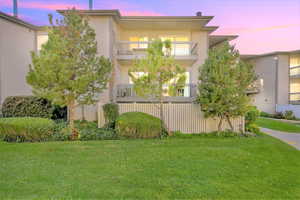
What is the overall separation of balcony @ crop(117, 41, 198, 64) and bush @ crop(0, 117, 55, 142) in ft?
22.6

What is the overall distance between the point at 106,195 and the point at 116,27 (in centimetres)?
1254

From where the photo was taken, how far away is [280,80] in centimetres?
2098

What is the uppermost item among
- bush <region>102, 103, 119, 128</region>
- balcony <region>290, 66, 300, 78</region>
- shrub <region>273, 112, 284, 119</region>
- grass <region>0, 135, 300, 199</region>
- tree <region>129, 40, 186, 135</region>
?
balcony <region>290, 66, 300, 78</region>

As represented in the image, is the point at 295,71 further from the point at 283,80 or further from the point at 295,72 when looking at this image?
the point at 283,80

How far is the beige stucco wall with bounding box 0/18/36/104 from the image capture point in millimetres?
11758

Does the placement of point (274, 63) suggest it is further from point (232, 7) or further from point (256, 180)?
point (256, 180)

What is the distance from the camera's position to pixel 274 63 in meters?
21.3

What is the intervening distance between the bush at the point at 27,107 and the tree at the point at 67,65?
237cm

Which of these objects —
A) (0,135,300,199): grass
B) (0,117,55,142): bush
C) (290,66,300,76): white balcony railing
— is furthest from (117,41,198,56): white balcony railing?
(290,66,300,76): white balcony railing

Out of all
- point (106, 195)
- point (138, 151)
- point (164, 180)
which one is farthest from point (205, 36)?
point (106, 195)

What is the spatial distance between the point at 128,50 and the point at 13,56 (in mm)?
8290

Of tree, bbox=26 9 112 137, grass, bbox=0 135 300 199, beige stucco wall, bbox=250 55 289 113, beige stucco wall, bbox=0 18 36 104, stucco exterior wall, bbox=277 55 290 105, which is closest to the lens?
grass, bbox=0 135 300 199

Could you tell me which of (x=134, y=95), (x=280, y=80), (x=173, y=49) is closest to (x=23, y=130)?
(x=134, y=95)

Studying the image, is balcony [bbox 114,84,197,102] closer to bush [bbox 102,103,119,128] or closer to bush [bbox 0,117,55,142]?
bush [bbox 102,103,119,128]
